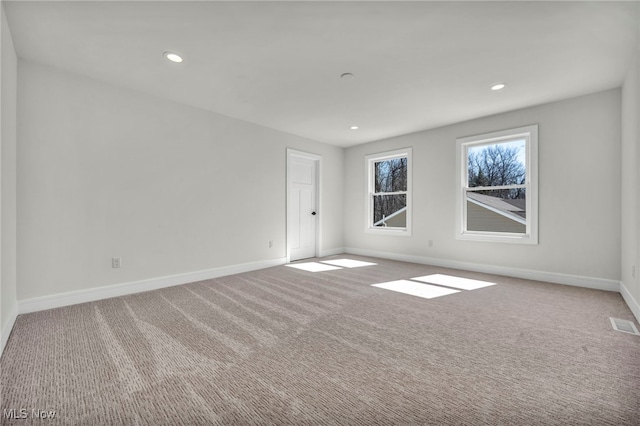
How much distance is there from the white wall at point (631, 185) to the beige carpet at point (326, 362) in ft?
1.00

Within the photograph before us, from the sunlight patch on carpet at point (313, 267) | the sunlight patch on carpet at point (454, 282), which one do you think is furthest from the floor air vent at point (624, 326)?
the sunlight patch on carpet at point (313, 267)

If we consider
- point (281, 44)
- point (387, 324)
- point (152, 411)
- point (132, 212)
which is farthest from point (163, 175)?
point (387, 324)

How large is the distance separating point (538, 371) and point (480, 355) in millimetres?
312

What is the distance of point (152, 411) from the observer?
52.7 inches

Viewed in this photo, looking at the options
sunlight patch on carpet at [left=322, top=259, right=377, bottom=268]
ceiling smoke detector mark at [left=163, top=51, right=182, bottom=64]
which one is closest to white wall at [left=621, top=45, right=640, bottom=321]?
sunlight patch on carpet at [left=322, top=259, right=377, bottom=268]

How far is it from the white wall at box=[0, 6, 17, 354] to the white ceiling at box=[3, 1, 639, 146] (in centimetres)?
25

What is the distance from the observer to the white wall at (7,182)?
6.70ft

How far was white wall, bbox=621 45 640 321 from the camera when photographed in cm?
257

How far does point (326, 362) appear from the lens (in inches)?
70.1

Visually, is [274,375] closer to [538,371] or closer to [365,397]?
[365,397]

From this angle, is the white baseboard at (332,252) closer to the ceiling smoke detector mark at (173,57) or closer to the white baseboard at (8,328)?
the ceiling smoke detector mark at (173,57)

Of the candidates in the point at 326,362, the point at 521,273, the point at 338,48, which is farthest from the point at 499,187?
the point at 326,362

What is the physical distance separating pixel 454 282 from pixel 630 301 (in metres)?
1.64

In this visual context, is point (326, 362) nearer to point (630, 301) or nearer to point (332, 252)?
point (630, 301)
